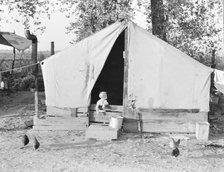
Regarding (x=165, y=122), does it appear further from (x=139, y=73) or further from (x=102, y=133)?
(x=102, y=133)

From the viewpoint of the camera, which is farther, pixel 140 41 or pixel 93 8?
pixel 93 8

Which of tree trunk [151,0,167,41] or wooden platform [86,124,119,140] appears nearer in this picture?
wooden platform [86,124,119,140]

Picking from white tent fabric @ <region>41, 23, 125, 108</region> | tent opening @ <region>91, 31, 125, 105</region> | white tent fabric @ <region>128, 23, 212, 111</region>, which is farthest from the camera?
tent opening @ <region>91, 31, 125, 105</region>

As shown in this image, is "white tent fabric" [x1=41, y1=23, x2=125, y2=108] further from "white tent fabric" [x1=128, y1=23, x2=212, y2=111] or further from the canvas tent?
"white tent fabric" [x1=128, y1=23, x2=212, y2=111]

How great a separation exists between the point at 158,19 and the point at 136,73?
5.01 m

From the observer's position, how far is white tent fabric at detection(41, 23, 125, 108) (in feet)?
28.1

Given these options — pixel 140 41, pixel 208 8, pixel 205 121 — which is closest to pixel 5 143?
pixel 140 41

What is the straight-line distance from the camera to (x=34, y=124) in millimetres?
8766

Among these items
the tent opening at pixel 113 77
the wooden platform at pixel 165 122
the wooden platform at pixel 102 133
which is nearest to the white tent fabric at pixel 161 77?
the wooden platform at pixel 165 122

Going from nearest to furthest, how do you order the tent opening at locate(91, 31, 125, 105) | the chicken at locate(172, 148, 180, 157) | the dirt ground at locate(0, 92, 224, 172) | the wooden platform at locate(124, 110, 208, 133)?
the dirt ground at locate(0, 92, 224, 172), the chicken at locate(172, 148, 180, 157), the wooden platform at locate(124, 110, 208, 133), the tent opening at locate(91, 31, 125, 105)

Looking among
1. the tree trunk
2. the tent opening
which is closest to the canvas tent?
the tent opening

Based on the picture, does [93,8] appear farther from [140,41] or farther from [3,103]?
[3,103]

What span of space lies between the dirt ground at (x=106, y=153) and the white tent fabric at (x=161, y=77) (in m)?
0.86

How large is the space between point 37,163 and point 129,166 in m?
1.69
